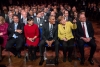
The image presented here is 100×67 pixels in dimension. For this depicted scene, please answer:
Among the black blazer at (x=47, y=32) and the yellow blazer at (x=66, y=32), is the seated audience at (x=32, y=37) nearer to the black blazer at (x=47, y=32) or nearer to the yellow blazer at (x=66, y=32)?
the black blazer at (x=47, y=32)

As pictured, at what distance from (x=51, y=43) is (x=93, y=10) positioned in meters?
8.17

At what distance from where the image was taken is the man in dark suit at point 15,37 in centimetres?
549

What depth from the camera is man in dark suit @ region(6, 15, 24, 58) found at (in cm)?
549

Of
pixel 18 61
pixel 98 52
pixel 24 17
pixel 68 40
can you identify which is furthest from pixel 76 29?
pixel 24 17

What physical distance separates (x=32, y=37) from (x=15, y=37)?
0.62 m

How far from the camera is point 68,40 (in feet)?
17.6

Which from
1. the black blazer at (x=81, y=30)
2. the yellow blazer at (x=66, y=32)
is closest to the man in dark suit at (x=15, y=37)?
the yellow blazer at (x=66, y=32)

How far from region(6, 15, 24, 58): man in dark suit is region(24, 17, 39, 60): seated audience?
0.25 meters

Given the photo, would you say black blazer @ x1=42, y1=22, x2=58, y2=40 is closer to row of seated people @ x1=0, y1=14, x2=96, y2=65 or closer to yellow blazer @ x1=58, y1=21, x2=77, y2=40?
→ row of seated people @ x1=0, y1=14, x2=96, y2=65

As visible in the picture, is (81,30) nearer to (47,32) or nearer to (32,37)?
(47,32)

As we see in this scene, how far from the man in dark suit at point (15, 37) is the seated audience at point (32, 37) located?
9.9 inches

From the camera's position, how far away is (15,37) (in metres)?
5.71

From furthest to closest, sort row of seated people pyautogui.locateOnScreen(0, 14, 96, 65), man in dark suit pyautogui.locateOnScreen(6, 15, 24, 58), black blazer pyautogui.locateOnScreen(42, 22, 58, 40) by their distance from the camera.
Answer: man in dark suit pyautogui.locateOnScreen(6, 15, 24, 58)
black blazer pyautogui.locateOnScreen(42, 22, 58, 40)
row of seated people pyautogui.locateOnScreen(0, 14, 96, 65)

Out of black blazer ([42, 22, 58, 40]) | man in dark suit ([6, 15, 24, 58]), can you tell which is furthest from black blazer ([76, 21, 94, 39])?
man in dark suit ([6, 15, 24, 58])
